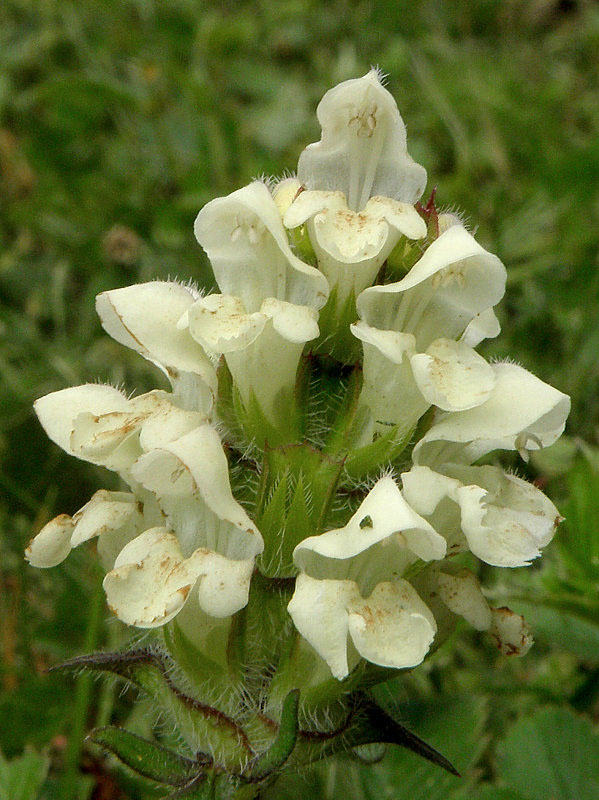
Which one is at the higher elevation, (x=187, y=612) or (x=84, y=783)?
(x=187, y=612)

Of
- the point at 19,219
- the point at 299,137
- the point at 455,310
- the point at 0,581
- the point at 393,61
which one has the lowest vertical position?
the point at 0,581

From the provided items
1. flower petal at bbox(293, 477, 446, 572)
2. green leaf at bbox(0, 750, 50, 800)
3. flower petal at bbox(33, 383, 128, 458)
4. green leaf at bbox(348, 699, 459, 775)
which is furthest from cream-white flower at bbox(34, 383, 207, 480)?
green leaf at bbox(0, 750, 50, 800)

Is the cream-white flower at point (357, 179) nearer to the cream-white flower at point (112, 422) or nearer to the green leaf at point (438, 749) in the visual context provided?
the cream-white flower at point (112, 422)

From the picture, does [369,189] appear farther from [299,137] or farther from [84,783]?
[299,137]

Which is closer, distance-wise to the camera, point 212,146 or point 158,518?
point 158,518

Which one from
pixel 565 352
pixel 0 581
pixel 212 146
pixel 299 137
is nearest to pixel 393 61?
pixel 299 137

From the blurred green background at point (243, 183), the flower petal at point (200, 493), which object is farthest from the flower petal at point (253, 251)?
the blurred green background at point (243, 183)

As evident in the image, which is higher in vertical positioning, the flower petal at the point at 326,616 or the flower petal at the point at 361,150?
the flower petal at the point at 361,150
